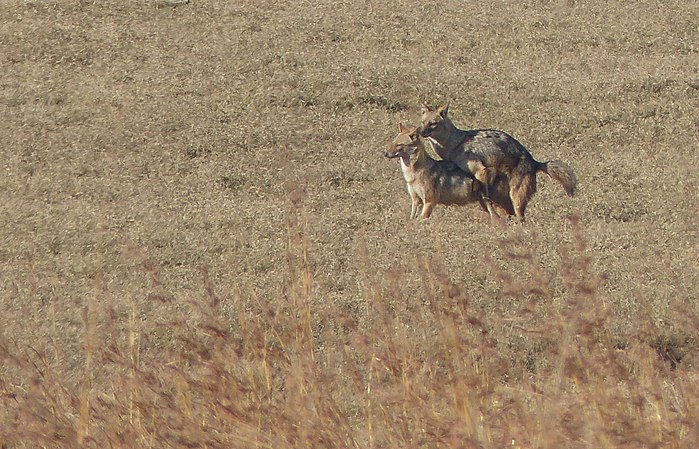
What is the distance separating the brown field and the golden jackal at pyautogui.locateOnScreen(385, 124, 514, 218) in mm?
300

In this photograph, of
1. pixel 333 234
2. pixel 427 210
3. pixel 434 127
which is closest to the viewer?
pixel 333 234

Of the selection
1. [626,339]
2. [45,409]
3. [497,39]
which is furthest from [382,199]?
[45,409]

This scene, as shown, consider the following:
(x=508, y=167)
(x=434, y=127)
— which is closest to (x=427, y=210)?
(x=508, y=167)

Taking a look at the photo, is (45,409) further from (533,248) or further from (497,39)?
(497,39)

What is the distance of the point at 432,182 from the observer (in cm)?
1134

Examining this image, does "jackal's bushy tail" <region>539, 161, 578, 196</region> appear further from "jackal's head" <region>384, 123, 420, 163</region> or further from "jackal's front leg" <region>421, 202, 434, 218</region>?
"jackal's head" <region>384, 123, 420, 163</region>

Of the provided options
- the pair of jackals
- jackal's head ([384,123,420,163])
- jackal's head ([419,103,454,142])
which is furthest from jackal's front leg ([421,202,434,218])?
jackal's head ([419,103,454,142])

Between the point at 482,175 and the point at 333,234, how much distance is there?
1.56 meters

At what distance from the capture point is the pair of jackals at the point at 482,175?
11281 millimetres

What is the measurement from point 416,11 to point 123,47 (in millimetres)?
4640

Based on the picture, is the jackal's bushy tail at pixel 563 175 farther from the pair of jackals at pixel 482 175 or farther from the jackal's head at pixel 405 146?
the jackal's head at pixel 405 146

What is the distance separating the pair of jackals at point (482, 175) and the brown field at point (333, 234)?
0.99 ft

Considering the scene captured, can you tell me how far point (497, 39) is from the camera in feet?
60.7

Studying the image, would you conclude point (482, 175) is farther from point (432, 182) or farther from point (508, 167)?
point (432, 182)
